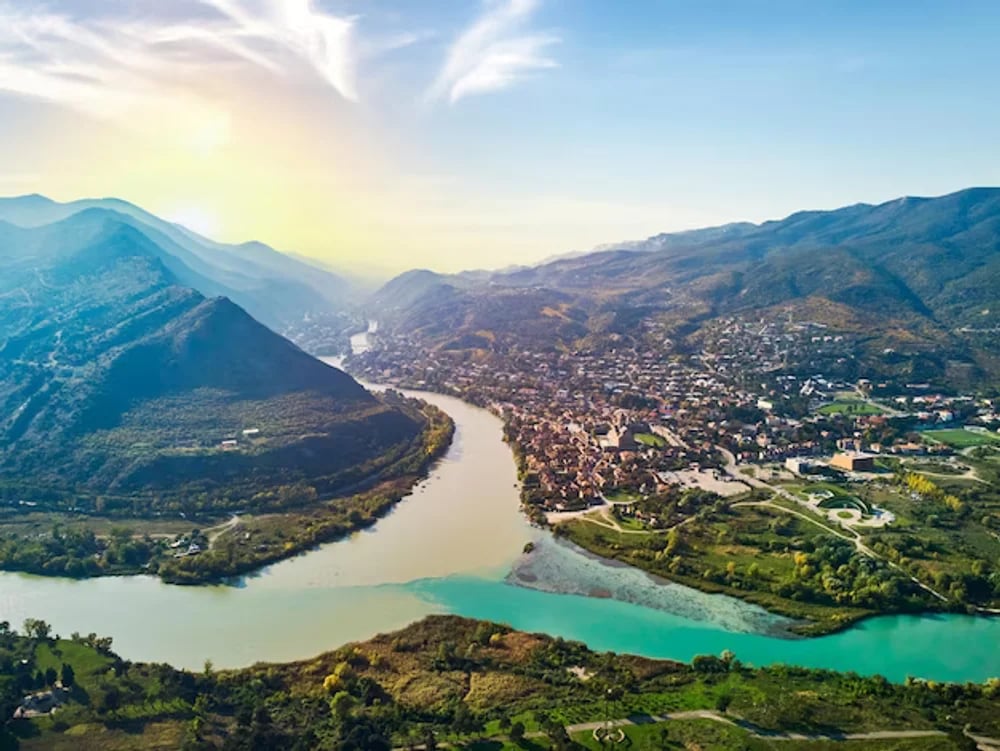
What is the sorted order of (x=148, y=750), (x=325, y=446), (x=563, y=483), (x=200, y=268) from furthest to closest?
(x=200, y=268)
(x=325, y=446)
(x=563, y=483)
(x=148, y=750)

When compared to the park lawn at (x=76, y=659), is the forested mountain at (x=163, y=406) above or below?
above

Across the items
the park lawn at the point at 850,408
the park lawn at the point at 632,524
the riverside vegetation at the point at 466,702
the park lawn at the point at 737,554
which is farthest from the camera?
the park lawn at the point at 850,408

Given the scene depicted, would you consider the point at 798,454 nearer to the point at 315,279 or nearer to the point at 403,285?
the point at 403,285

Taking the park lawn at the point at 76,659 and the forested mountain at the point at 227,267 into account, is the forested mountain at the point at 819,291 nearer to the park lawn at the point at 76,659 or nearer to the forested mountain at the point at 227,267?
the forested mountain at the point at 227,267

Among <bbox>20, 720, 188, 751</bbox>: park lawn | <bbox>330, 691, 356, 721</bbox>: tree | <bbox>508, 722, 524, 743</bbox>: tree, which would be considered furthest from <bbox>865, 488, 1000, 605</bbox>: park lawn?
<bbox>20, 720, 188, 751</bbox>: park lawn

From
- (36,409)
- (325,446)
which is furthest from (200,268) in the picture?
(325,446)

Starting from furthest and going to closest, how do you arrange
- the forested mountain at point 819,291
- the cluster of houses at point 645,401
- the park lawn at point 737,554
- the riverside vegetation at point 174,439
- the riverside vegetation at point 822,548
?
the forested mountain at point 819,291 → the cluster of houses at point 645,401 → the riverside vegetation at point 174,439 → the riverside vegetation at point 822,548 → the park lawn at point 737,554

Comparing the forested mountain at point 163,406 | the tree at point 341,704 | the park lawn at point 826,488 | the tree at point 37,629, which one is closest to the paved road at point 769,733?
the tree at point 341,704
